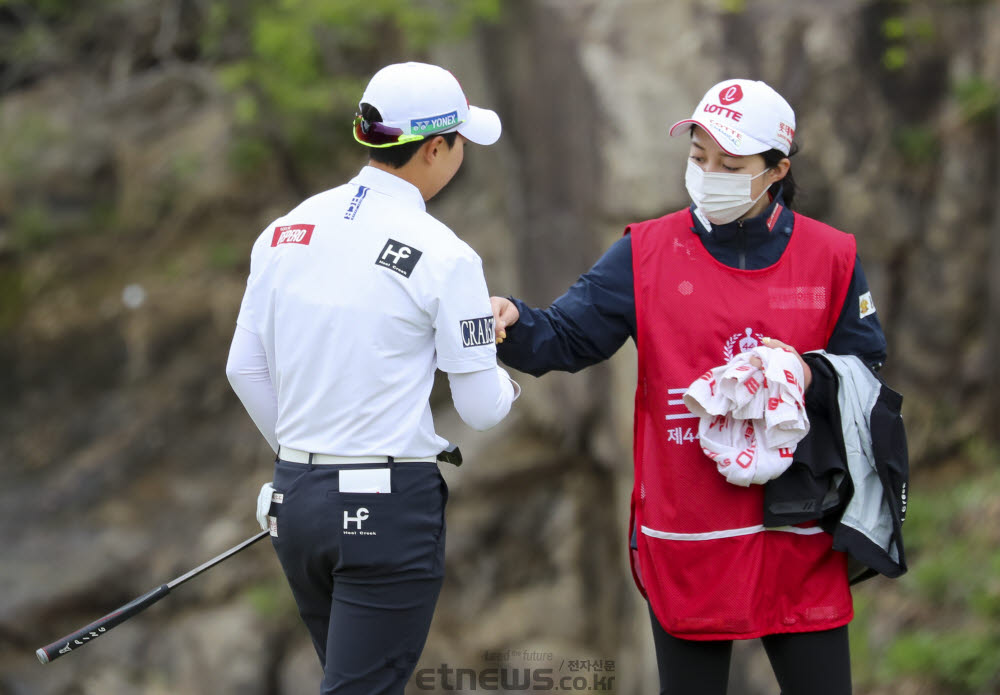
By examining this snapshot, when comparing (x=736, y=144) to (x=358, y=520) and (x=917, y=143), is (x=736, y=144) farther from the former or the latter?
(x=917, y=143)

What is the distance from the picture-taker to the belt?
2244 millimetres

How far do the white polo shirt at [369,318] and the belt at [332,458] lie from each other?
1 centimetres

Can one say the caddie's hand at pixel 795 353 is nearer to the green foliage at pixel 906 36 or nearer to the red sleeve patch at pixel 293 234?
the red sleeve patch at pixel 293 234

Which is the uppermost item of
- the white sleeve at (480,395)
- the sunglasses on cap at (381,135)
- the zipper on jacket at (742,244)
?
the sunglasses on cap at (381,135)

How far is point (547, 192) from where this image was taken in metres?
7.30

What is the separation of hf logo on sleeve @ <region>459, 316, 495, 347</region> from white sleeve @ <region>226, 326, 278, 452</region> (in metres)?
0.51

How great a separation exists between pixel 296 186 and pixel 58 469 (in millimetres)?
2909

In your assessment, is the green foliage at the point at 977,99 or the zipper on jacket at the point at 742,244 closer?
the zipper on jacket at the point at 742,244

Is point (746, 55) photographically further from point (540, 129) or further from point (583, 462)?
point (583, 462)

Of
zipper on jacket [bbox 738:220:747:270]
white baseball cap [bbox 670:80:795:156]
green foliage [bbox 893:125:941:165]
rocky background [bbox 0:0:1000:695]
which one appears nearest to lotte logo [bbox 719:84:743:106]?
white baseball cap [bbox 670:80:795:156]

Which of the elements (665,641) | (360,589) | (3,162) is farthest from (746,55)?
(3,162)

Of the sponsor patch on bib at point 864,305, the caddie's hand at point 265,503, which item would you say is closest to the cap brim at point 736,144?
the sponsor patch on bib at point 864,305

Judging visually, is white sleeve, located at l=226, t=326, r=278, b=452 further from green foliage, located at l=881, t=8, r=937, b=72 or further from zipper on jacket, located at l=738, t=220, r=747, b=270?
green foliage, located at l=881, t=8, r=937, b=72

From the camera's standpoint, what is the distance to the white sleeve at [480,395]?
91.3 inches
